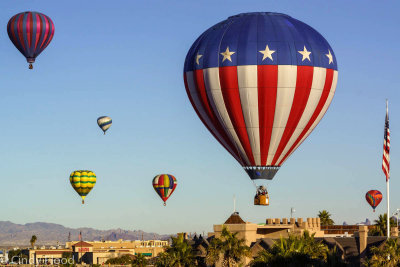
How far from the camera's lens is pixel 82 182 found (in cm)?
15675

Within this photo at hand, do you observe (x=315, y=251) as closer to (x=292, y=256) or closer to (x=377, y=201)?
(x=292, y=256)

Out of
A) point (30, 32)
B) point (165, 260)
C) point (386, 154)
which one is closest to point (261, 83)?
point (165, 260)

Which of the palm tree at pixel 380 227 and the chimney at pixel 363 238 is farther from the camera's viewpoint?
the palm tree at pixel 380 227

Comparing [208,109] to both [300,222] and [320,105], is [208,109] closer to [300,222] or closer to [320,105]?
[320,105]

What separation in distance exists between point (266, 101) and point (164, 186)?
78.6m

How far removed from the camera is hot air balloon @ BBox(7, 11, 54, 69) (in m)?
110

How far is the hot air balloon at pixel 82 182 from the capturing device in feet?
514

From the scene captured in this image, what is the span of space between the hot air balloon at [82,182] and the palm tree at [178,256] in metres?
64.5

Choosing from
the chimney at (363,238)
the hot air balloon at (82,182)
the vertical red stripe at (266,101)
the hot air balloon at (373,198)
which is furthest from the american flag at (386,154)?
the hot air balloon at (373,198)

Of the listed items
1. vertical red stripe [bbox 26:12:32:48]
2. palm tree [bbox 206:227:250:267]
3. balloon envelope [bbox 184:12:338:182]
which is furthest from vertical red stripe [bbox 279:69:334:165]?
vertical red stripe [bbox 26:12:32:48]

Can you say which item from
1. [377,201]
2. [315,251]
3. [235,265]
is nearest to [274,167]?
[315,251]

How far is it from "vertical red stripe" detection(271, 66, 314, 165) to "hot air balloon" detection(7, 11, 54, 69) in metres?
38.3

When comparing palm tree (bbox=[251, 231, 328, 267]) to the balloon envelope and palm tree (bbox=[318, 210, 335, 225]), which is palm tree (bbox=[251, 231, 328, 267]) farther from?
palm tree (bbox=[318, 210, 335, 225])

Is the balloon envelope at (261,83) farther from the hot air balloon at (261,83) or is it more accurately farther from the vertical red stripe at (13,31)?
the vertical red stripe at (13,31)
